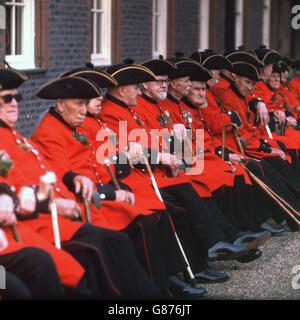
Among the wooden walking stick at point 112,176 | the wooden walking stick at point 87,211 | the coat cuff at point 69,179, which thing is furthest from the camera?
the wooden walking stick at point 112,176

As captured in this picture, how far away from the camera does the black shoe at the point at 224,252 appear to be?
769cm

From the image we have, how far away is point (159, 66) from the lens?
806 centimetres

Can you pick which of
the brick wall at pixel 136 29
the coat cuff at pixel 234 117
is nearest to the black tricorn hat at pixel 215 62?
the coat cuff at pixel 234 117

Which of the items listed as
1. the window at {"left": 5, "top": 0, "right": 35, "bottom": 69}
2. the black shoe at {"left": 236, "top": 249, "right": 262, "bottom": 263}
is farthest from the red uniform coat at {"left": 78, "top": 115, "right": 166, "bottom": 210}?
the window at {"left": 5, "top": 0, "right": 35, "bottom": 69}

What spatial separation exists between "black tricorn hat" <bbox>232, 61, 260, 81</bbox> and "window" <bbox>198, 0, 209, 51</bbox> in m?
9.86

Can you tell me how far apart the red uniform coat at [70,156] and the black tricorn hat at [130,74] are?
2.87ft

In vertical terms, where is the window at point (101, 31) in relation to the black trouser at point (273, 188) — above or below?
above

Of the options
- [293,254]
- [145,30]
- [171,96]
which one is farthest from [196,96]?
[145,30]

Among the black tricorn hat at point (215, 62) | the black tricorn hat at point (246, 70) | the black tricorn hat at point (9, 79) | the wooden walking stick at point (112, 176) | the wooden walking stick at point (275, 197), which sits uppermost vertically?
the black tricorn hat at point (9, 79)

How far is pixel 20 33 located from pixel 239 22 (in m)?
12.1

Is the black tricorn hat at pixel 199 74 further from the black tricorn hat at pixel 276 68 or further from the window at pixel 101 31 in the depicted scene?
the window at pixel 101 31

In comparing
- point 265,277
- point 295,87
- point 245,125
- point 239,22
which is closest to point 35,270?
point 265,277

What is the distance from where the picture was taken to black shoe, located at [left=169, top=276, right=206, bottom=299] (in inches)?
277

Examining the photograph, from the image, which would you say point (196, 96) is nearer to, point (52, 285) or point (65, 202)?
point (65, 202)
